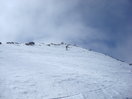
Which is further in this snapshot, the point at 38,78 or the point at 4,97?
the point at 38,78

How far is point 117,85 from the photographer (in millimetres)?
12602

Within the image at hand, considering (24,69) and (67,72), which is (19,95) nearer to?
(24,69)

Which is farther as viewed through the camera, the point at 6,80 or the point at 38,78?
the point at 38,78

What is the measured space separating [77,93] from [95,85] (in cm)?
218

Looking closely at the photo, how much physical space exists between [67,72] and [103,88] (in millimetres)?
3146

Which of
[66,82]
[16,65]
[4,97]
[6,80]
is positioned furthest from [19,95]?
[16,65]

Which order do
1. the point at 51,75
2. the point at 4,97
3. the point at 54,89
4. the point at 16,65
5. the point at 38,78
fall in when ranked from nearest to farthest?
the point at 4,97 → the point at 54,89 → the point at 38,78 → the point at 51,75 → the point at 16,65

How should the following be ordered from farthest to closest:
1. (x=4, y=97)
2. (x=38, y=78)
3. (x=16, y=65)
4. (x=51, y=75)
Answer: (x=16, y=65) < (x=51, y=75) < (x=38, y=78) < (x=4, y=97)

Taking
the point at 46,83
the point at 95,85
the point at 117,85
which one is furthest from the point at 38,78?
the point at 117,85

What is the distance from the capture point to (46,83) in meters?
10.6

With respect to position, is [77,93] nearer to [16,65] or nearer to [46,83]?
[46,83]

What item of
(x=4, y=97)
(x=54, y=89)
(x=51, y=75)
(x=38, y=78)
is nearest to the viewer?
(x=4, y=97)

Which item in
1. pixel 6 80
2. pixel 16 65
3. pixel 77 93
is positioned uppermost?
pixel 16 65

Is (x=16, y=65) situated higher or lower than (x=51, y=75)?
higher
